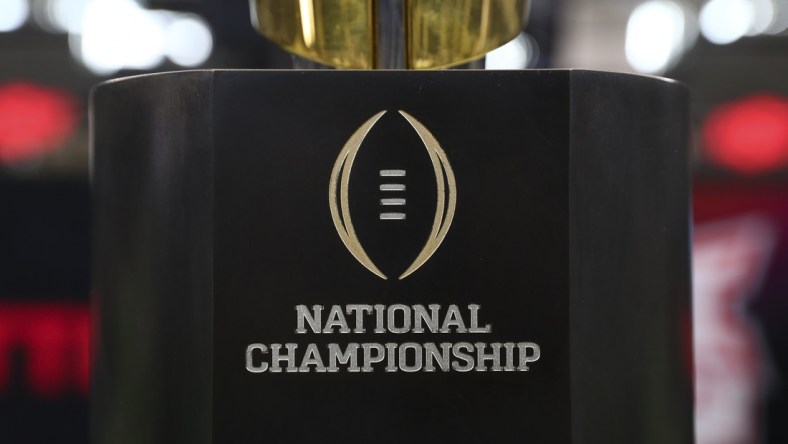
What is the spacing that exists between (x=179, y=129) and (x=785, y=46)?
8.88ft

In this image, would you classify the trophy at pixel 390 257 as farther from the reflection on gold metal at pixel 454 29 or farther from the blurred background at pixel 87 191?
the blurred background at pixel 87 191

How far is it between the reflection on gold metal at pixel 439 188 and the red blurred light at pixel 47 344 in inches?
86.8

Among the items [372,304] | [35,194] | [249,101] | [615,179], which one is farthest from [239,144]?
[35,194]

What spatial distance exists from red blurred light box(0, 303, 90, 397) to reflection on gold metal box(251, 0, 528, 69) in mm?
2024

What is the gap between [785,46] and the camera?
3.39 meters

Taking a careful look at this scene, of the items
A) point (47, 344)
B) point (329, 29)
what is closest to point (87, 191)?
point (47, 344)

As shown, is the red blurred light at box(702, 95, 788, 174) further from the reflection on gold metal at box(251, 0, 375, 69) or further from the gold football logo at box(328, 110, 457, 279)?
the gold football logo at box(328, 110, 457, 279)

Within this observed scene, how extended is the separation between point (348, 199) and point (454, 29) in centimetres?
33

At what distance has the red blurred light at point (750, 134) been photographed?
327cm

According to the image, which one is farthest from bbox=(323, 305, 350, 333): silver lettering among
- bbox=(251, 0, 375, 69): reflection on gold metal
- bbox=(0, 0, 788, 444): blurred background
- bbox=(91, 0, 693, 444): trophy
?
bbox=(0, 0, 788, 444): blurred background

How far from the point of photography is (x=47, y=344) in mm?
3150

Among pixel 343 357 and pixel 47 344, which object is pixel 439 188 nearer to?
pixel 343 357

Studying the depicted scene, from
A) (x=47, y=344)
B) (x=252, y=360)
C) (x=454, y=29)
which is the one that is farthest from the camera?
Result: (x=47, y=344)

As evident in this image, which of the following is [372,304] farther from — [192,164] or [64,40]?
[64,40]
